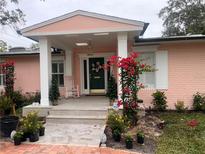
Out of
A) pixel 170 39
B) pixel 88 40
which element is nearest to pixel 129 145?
pixel 170 39

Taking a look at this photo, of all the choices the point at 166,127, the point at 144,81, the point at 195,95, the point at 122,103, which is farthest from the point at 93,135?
the point at 195,95

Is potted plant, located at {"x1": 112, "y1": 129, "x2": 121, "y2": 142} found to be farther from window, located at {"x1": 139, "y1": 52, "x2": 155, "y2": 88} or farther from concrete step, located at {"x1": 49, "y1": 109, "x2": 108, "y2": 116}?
window, located at {"x1": 139, "y1": 52, "x2": 155, "y2": 88}

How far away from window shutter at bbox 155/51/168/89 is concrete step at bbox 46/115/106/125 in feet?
11.6

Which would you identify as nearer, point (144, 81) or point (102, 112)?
point (102, 112)

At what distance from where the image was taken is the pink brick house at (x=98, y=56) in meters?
8.88

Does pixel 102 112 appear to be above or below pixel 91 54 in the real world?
below

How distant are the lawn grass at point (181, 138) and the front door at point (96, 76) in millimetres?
4972

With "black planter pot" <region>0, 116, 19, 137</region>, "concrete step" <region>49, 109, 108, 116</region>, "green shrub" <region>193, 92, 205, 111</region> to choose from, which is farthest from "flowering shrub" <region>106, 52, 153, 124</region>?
"green shrub" <region>193, 92, 205, 111</region>

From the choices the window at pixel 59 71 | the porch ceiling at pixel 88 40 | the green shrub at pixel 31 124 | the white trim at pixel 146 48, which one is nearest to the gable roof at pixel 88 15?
the porch ceiling at pixel 88 40

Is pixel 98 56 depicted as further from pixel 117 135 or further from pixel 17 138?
pixel 17 138

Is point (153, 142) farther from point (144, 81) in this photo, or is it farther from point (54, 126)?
point (144, 81)

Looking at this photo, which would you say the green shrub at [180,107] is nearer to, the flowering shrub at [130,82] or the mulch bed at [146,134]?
the mulch bed at [146,134]

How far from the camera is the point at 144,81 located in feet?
36.2

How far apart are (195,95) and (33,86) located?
8.19m
